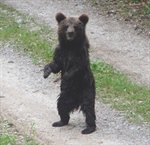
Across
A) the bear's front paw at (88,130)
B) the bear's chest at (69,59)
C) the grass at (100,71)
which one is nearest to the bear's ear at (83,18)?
the bear's chest at (69,59)

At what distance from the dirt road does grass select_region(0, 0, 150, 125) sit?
33 cm

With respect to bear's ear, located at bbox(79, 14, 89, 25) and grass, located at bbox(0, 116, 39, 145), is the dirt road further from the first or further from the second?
bear's ear, located at bbox(79, 14, 89, 25)

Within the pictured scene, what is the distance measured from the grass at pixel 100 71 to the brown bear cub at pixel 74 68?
1161 millimetres

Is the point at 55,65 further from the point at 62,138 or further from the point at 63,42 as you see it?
the point at 62,138

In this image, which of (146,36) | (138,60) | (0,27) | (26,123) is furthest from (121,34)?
(26,123)

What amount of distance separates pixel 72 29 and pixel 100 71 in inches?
151

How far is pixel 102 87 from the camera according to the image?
10734mm

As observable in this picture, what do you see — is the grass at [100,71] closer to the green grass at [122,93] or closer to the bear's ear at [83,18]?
the green grass at [122,93]

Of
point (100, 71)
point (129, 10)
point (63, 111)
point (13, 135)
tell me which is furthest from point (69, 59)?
point (129, 10)

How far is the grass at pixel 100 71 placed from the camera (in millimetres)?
9727

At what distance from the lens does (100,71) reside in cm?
1171

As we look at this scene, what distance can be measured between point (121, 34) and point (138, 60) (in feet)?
7.10

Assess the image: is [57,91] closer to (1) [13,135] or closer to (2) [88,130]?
(2) [88,130]

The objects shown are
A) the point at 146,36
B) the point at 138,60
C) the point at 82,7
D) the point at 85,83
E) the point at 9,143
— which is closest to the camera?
the point at 9,143
